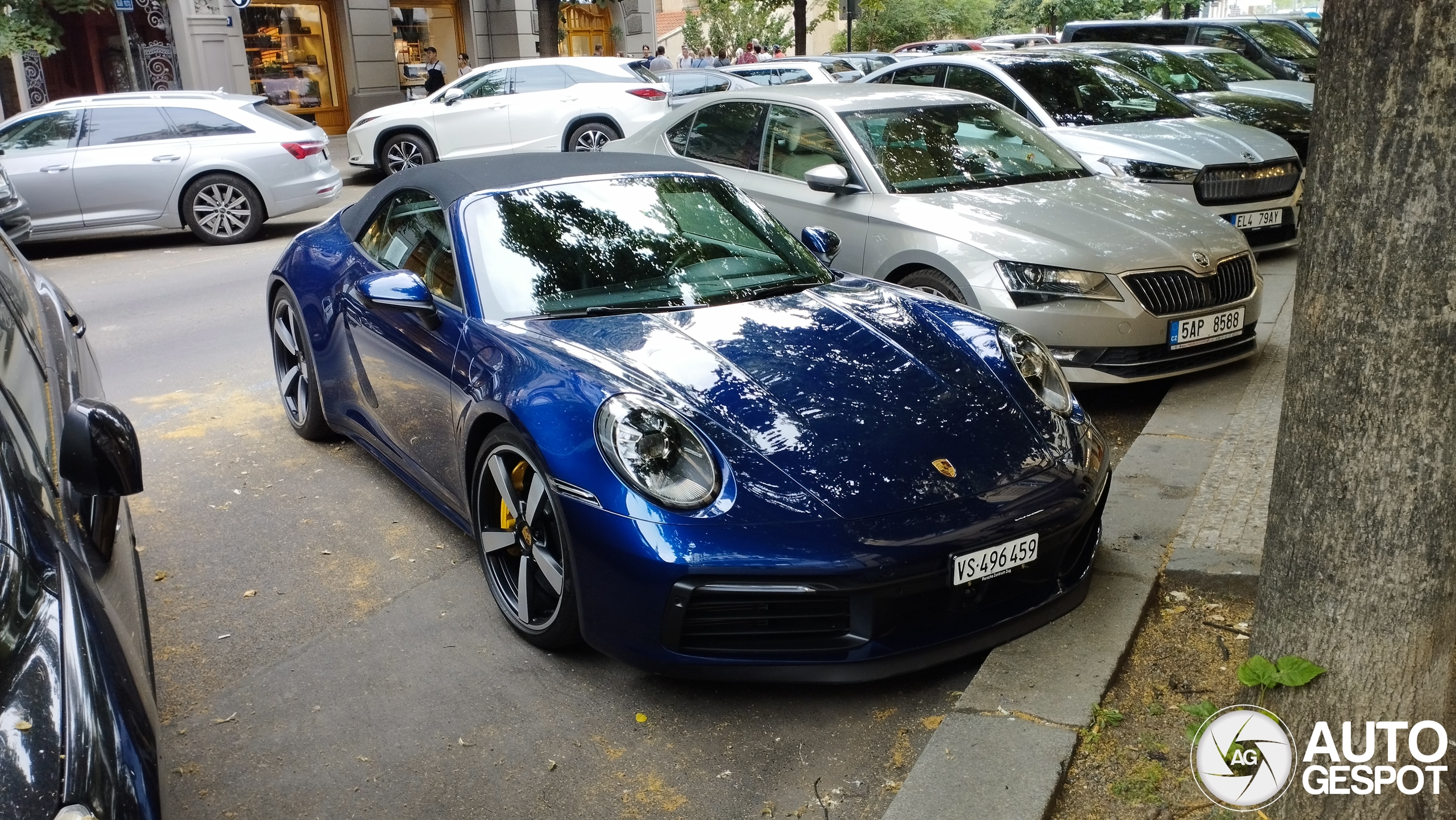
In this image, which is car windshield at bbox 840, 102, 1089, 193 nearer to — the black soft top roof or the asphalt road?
the black soft top roof

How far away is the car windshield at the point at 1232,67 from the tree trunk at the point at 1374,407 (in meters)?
10.8

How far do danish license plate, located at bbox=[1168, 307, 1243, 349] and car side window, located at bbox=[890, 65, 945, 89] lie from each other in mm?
4125

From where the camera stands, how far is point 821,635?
3.23 metres

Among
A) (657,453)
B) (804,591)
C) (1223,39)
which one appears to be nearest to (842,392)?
(657,453)

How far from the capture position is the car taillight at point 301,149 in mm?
12211

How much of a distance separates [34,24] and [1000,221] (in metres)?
15.3

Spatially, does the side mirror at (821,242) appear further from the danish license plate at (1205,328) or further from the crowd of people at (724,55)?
the crowd of people at (724,55)

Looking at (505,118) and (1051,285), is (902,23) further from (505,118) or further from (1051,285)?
(1051,285)

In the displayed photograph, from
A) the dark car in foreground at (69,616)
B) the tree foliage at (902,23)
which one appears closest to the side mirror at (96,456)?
the dark car in foreground at (69,616)

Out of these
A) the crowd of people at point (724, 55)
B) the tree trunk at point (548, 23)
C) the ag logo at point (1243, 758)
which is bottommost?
the ag logo at point (1243, 758)

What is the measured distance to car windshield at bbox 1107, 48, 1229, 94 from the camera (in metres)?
11.3

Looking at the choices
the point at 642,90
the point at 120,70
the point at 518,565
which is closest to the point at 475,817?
the point at 518,565

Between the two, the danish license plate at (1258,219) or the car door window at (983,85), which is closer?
the danish license plate at (1258,219)

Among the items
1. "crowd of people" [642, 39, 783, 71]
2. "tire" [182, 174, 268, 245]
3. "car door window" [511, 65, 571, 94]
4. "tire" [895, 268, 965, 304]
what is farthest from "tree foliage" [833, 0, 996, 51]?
"tire" [895, 268, 965, 304]
